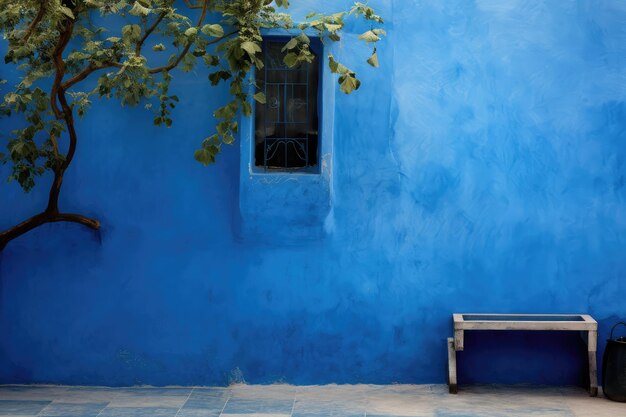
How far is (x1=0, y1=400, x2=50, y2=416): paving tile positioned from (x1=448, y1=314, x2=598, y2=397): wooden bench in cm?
315

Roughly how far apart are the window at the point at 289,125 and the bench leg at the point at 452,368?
71.4 inches

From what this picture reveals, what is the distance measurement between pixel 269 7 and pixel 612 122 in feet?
9.39

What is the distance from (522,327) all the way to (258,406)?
2106 millimetres

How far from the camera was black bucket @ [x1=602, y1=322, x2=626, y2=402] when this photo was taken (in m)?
7.73

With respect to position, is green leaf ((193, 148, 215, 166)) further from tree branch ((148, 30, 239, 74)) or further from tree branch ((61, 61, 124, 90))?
tree branch ((61, 61, 124, 90))

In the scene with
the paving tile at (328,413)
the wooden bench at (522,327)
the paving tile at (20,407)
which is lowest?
the paving tile at (328,413)

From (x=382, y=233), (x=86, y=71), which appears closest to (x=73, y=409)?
(x=86, y=71)

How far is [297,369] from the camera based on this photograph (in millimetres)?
8211

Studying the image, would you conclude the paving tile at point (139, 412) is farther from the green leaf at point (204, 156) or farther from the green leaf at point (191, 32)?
the green leaf at point (191, 32)

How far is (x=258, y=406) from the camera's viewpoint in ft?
25.2

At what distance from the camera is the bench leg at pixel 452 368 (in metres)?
7.93

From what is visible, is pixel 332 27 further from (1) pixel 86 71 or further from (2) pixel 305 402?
(2) pixel 305 402

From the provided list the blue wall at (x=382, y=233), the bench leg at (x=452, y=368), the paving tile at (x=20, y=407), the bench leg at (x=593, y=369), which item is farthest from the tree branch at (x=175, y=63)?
the bench leg at (x=593, y=369)

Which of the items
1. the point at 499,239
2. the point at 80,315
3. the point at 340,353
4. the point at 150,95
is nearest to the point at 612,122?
the point at 499,239
